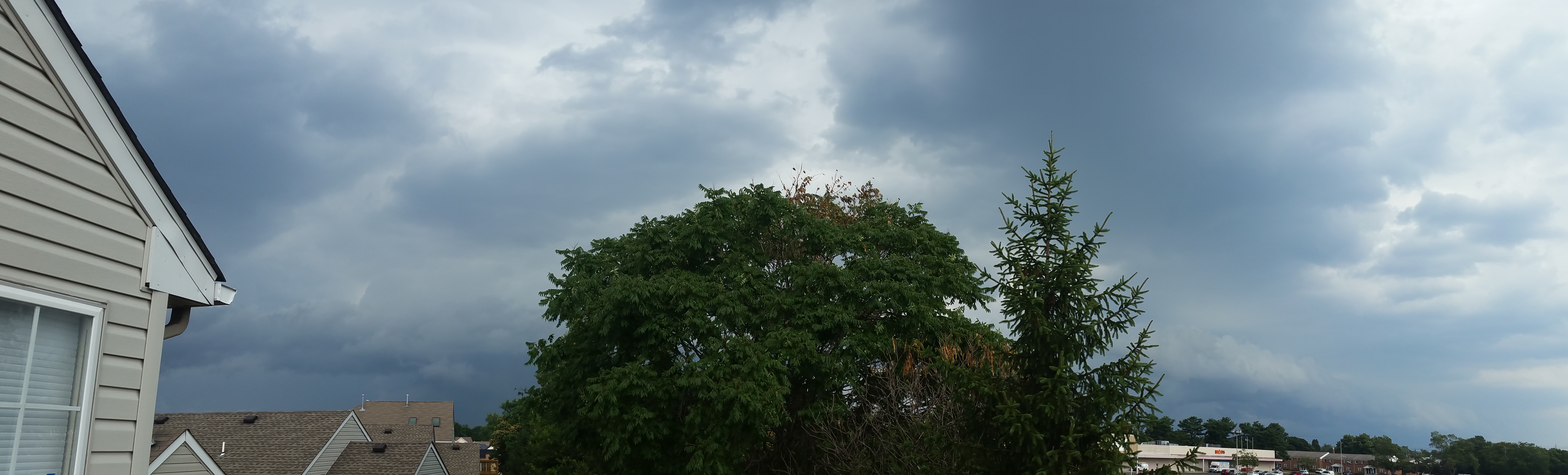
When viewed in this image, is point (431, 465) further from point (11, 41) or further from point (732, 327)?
point (11, 41)

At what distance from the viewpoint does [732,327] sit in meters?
22.2

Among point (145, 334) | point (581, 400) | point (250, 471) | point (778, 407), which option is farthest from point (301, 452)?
point (145, 334)

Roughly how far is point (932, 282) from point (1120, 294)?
1207 cm

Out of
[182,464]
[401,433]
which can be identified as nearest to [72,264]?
[182,464]

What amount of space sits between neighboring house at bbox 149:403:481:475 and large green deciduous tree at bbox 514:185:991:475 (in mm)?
Result: 14025

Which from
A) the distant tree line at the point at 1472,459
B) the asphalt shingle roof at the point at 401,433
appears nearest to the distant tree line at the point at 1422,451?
the distant tree line at the point at 1472,459

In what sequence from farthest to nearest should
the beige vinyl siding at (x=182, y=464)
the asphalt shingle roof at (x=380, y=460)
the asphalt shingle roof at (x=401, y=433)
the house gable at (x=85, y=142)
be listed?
the asphalt shingle roof at (x=401, y=433) < the asphalt shingle roof at (x=380, y=460) < the beige vinyl siding at (x=182, y=464) < the house gable at (x=85, y=142)

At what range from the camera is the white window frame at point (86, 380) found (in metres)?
5.38

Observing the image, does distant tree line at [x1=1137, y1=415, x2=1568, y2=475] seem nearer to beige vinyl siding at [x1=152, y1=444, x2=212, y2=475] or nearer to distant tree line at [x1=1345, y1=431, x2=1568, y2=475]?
distant tree line at [x1=1345, y1=431, x2=1568, y2=475]

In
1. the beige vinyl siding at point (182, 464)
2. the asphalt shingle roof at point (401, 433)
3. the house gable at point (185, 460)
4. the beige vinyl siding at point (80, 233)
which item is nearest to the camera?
the beige vinyl siding at point (80, 233)

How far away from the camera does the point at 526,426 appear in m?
64.1

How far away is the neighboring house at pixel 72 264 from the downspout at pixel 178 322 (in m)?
0.39

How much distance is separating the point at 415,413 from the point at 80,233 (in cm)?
8907

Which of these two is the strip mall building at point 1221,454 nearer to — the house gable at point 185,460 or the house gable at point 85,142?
the house gable at point 185,460
